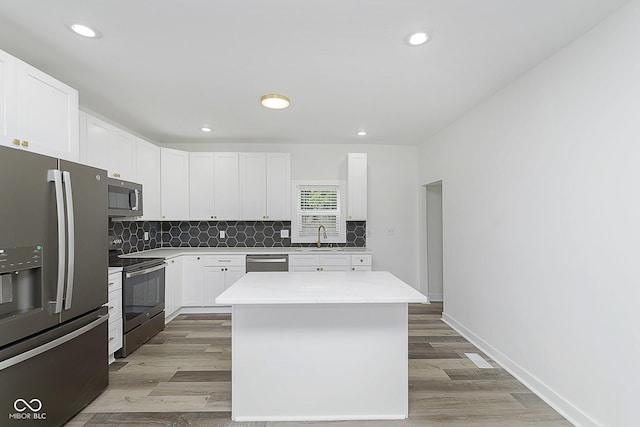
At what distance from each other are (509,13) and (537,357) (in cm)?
243

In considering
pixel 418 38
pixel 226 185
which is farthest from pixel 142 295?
pixel 418 38

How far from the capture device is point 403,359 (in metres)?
2.10

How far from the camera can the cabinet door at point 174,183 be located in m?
4.40

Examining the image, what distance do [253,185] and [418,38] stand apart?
3168 mm

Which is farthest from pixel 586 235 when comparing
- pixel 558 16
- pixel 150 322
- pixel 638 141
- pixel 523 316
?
pixel 150 322

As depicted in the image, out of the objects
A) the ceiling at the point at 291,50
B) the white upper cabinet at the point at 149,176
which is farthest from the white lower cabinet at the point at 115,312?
the ceiling at the point at 291,50

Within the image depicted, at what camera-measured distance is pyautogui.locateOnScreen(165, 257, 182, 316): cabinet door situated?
3938mm

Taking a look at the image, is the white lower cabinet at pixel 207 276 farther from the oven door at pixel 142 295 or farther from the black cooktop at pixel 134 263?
the black cooktop at pixel 134 263

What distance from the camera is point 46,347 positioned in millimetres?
1838

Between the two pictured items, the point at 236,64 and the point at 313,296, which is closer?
the point at 313,296

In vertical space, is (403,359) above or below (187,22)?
below

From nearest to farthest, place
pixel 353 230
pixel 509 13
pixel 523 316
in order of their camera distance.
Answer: pixel 509 13 → pixel 523 316 → pixel 353 230

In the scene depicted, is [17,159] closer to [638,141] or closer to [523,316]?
[638,141]

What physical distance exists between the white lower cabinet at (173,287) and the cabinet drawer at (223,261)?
0.36 meters
